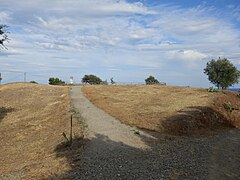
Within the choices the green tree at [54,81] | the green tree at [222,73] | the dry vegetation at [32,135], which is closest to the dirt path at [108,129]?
the dry vegetation at [32,135]

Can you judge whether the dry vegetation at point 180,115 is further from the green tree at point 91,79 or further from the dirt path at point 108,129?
the green tree at point 91,79

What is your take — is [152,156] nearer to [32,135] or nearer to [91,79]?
[32,135]

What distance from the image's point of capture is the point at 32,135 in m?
18.7

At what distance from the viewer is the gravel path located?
9.80 metres

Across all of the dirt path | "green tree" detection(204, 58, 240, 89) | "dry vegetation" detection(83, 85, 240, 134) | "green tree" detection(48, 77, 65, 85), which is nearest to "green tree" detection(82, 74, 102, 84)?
"green tree" detection(48, 77, 65, 85)

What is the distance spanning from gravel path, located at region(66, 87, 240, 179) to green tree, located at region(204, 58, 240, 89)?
30.9 m

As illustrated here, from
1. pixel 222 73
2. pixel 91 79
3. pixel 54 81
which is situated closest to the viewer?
pixel 222 73

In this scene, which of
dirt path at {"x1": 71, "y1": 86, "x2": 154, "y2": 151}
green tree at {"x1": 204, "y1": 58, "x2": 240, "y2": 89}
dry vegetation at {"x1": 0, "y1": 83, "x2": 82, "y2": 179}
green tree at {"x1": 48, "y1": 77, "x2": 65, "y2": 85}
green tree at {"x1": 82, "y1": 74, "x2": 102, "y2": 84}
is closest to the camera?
dry vegetation at {"x1": 0, "y1": 83, "x2": 82, "y2": 179}

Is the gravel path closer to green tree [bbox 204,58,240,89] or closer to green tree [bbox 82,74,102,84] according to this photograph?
green tree [bbox 204,58,240,89]

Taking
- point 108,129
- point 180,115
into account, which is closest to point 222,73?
point 180,115

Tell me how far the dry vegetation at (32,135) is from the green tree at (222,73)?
2654 centimetres

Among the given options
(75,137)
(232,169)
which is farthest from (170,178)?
(75,137)

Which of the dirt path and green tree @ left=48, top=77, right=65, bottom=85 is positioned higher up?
green tree @ left=48, top=77, right=65, bottom=85

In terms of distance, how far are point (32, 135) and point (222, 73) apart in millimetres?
36510
